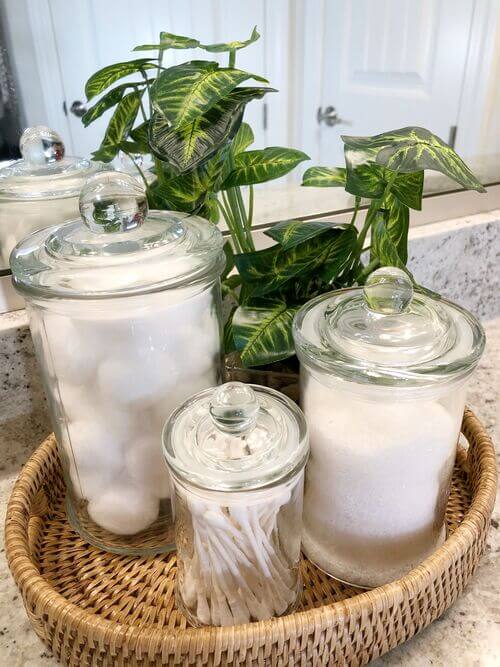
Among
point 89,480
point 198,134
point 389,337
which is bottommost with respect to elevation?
point 89,480

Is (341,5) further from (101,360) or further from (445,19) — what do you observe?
(101,360)

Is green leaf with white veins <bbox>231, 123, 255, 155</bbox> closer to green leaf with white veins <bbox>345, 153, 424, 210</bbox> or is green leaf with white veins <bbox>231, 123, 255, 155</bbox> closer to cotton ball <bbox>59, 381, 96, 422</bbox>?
green leaf with white veins <bbox>345, 153, 424, 210</bbox>

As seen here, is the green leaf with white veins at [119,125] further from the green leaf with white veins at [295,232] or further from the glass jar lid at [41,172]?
the green leaf with white veins at [295,232]

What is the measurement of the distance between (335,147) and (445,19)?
1.27 feet

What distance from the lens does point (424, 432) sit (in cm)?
33

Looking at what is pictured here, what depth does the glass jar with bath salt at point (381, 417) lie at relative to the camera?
12.4 inches

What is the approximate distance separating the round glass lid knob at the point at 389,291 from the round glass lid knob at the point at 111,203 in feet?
0.50

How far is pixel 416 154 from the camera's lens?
32 centimetres

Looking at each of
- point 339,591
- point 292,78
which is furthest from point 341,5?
point 339,591

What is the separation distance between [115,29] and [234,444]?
0.48 metres

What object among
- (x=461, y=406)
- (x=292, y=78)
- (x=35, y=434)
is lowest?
(x=35, y=434)

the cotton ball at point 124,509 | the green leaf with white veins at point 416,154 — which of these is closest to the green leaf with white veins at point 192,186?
the green leaf with white veins at point 416,154

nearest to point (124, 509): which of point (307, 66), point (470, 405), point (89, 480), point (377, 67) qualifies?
point (89, 480)

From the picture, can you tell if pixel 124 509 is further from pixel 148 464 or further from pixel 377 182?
pixel 377 182
